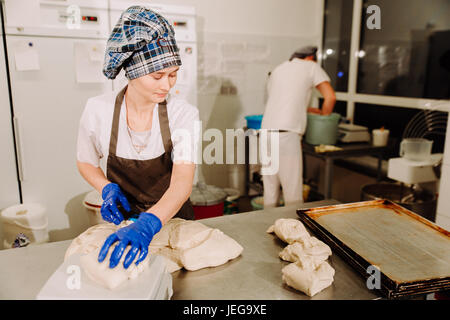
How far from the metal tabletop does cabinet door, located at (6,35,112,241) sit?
181 centimetres

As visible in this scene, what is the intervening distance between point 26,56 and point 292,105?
2.09 m

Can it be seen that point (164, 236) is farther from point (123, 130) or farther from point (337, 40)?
point (337, 40)

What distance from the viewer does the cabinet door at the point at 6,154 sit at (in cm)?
261

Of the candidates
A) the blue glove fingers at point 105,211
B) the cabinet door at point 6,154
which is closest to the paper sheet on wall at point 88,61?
the cabinet door at point 6,154

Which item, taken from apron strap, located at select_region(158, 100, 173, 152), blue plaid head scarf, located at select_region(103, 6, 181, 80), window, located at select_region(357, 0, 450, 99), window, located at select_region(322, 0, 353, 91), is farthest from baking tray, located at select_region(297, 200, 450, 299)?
window, located at select_region(322, 0, 353, 91)

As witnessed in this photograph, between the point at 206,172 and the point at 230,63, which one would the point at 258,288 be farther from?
the point at 230,63

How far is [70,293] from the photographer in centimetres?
88

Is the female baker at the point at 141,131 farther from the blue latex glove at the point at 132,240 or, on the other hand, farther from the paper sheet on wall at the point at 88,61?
the paper sheet on wall at the point at 88,61

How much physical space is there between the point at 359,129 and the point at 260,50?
145 cm

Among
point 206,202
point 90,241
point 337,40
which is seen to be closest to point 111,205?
point 90,241

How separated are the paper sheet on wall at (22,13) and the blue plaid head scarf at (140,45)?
163 centimetres

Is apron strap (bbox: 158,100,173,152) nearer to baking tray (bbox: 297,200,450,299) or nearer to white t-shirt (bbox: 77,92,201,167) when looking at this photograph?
white t-shirt (bbox: 77,92,201,167)

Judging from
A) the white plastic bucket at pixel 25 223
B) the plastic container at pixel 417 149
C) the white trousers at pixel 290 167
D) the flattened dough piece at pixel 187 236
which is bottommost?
the white plastic bucket at pixel 25 223

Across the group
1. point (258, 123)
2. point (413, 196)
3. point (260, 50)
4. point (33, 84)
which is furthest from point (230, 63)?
point (413, 196)
